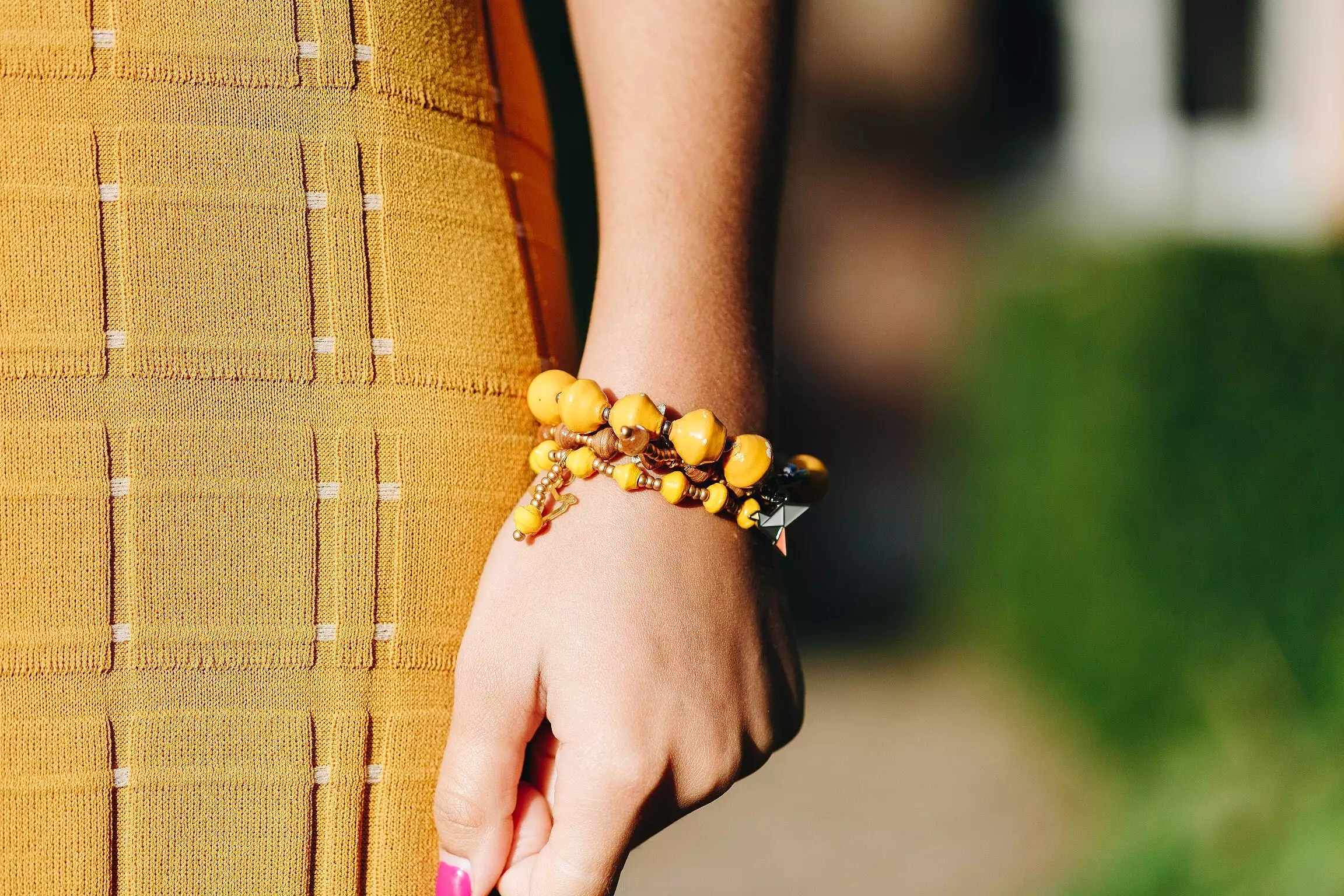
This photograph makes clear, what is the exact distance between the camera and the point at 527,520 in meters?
0.77

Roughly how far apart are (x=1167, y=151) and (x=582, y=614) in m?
6.74

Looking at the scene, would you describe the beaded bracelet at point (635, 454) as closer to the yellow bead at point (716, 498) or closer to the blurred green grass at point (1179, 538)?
the yellow bead at point (716, 498)

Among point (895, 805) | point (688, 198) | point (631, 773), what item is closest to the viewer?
point (631, 773)

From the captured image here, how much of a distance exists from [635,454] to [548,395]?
86 mm

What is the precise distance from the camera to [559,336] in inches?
36.0

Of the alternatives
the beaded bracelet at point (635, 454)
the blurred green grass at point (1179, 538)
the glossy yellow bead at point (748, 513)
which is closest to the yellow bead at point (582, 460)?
the beaded bracelet at point (635, 454)

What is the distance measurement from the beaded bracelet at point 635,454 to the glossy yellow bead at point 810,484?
0.24 ft

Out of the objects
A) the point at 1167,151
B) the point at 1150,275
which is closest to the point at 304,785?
the point at 1150,275

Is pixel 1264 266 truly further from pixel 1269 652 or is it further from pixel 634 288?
pixel 634 288

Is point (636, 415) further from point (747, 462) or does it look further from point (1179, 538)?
point (1179, 538)

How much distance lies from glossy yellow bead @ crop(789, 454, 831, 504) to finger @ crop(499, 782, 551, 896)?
295mm

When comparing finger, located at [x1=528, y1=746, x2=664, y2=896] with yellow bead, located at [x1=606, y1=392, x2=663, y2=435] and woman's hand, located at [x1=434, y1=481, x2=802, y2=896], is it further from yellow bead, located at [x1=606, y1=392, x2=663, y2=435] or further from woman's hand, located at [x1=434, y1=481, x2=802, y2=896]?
yellow bead, located at [x1=606, y1=392, x2=663, y2=435]

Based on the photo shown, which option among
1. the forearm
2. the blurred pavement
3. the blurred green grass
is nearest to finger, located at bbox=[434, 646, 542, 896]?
the forearm

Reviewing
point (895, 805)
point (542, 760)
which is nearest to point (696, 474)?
point (542, 760)
